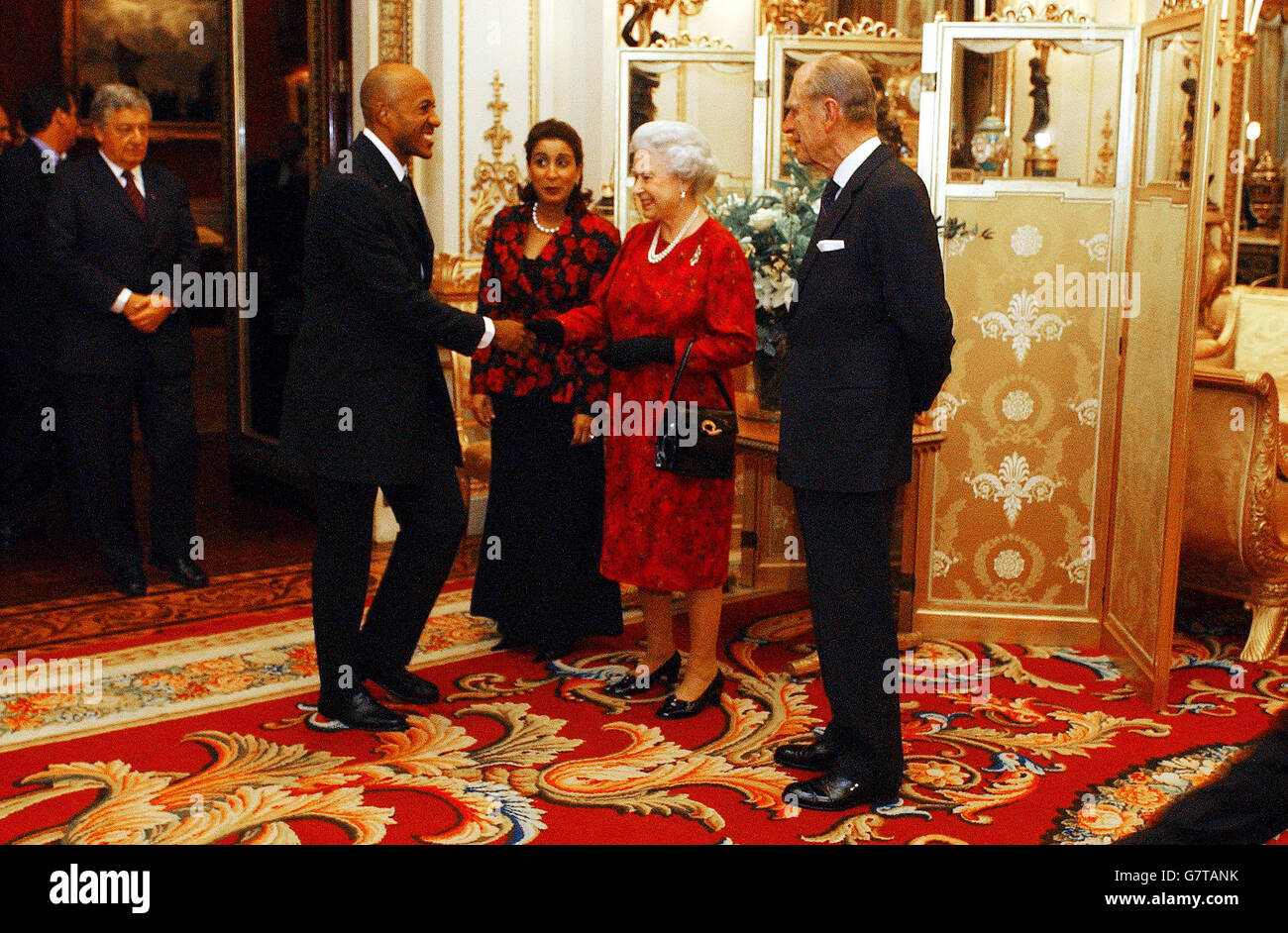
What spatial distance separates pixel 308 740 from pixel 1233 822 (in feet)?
8.43

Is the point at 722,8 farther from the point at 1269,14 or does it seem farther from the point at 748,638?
the point at 1269,14

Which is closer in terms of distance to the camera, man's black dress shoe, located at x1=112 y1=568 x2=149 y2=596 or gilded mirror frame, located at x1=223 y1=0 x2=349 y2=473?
man's black dress shoe, located at x1=112 y1=568 x2=149 y2=596

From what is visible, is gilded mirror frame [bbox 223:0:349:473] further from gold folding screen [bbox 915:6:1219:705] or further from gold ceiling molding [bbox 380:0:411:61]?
gold folding screen [bbox 915:6:1219:705]

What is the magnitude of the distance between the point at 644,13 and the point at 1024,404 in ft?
8.26

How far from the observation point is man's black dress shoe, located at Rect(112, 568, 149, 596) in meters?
5.31

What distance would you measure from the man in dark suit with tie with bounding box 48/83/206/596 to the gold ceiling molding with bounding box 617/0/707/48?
202 cm

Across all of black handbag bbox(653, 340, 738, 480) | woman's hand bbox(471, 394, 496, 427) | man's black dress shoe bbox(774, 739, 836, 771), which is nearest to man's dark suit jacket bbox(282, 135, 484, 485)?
black handbag bbox(653, 340, 738, 480)

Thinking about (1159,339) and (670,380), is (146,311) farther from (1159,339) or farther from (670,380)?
(1159,339)

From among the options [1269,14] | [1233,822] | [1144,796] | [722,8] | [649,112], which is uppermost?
[1269,14]

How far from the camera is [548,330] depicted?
4.13 meters

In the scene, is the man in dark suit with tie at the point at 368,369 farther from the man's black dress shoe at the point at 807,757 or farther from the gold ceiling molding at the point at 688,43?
the gold ceiling molding at the point at 688,43

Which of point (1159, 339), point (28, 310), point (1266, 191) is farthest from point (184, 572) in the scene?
Result: point (1266, 191)

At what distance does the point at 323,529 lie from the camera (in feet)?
12.7
